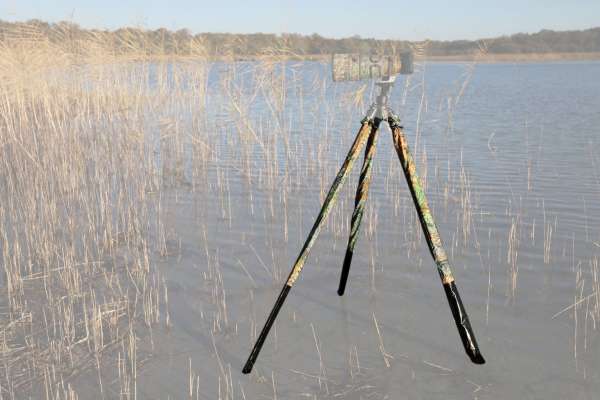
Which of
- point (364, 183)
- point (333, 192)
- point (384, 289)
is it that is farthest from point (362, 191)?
point (384, 289)

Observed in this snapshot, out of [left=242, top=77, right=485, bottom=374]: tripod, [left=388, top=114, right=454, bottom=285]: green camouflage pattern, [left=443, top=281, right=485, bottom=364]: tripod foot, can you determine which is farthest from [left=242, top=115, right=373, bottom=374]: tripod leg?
[left=443, top=281, right=485, bottom=364]: tripod foot

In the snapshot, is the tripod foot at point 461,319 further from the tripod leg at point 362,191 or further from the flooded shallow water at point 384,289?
Result: the tripod leg at point 362,191

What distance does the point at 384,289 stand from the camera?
3.58 m

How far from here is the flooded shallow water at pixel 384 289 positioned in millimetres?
2541

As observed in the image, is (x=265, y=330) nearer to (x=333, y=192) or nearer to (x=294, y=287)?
(x=333, y=192)

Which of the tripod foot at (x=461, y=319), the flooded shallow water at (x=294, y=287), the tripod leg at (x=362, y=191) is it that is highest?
the tripod leg at (x=362, y=191)

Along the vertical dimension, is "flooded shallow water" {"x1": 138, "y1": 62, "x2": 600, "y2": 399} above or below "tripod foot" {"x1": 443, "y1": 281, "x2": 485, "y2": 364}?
below

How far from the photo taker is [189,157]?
8031 millimetres

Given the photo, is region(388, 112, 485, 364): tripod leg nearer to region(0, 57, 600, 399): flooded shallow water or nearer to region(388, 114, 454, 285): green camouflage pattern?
region(388, 114, 454, 285): green camouflage pattern

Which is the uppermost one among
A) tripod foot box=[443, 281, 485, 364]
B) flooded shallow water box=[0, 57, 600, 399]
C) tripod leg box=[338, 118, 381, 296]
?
tripod leg box=[338, 118, 381, 296]

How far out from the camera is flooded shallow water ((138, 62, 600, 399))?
254cm

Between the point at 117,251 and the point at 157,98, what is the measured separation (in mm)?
4664

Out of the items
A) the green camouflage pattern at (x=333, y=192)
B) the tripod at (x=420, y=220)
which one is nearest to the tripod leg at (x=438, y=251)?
Result: the tripod at (x=420, y=220)

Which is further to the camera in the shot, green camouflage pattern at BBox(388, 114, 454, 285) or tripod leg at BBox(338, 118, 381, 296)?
tripod leg at BBox(338, 118, 381, 296)
